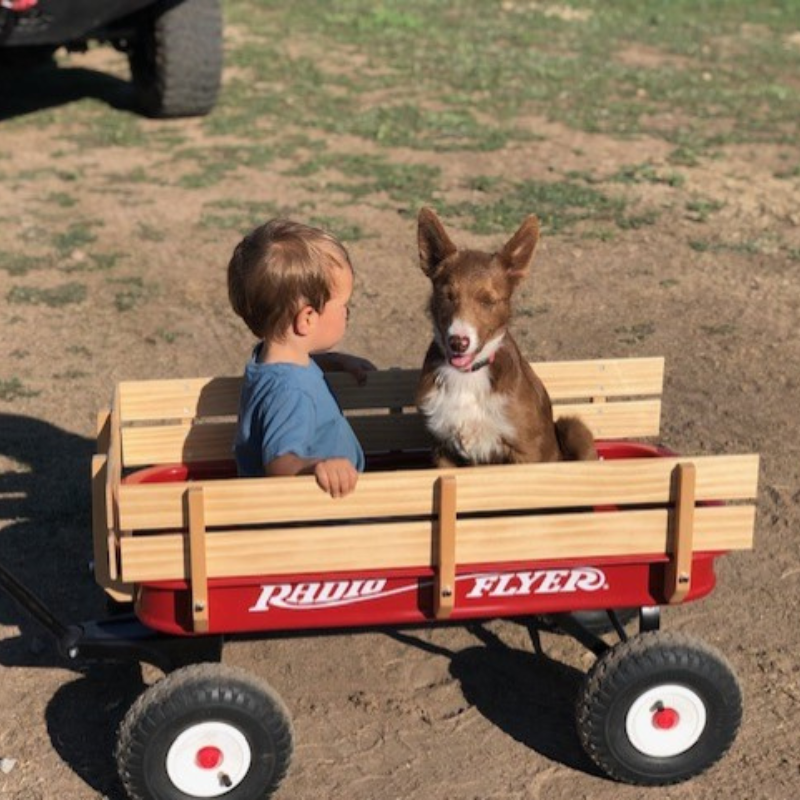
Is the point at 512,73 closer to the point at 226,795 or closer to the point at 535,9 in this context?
the point at 535,9

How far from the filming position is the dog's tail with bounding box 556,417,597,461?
4461mm

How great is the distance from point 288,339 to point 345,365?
0.76 metres

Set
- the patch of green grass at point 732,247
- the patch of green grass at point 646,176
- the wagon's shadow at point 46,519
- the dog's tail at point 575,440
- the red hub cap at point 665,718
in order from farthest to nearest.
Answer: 1. the patch of green grass at point 646,176
2. the patch of green grass at point 732,247
3. the wagon's shadow at point 46,519
4. the dog's tail at point 575,440
5. the red hub cap at point 665,718

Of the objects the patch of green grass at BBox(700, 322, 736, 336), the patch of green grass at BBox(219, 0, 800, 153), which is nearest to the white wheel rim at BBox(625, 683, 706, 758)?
the patch of green grass at BBox(700, 322, 736, 336)

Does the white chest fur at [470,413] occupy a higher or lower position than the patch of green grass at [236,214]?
higher

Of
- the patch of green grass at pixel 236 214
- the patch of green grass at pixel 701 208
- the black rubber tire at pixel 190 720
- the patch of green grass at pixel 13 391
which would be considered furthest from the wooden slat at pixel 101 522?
the patch of green grass at pixel 701 208

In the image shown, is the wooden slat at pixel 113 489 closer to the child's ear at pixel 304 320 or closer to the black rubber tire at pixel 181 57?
the child's ear at pixel 304 320

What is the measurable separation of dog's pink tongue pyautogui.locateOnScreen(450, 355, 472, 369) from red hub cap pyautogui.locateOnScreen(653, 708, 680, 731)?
1114 millimetres

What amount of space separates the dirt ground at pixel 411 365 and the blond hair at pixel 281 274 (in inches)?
48.7

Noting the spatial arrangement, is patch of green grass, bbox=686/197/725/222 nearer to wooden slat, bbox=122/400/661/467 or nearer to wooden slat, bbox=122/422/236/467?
wooden slat, bbox=122/400/661/467

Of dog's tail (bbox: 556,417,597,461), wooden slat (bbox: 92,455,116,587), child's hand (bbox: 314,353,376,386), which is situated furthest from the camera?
child's hand (bbox: 314,353,376,386)

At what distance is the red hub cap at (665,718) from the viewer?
389 cm

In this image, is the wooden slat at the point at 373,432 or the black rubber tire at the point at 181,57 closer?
the wooden slat at the point at 373,432

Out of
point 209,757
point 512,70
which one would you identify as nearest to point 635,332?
point 209,757
